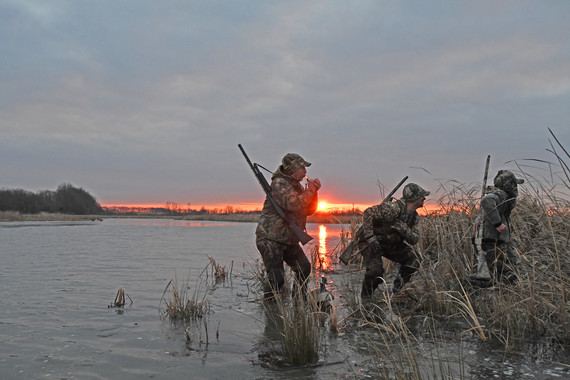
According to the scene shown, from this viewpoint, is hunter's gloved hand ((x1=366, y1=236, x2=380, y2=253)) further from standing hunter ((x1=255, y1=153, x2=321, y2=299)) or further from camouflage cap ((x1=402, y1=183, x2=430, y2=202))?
standing hunter ((x1=255, y1=153, x2=321, y2=299))

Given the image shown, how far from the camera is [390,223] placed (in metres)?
6.29

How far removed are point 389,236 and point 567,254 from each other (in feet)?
7.47

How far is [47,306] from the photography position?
6754 millimetres

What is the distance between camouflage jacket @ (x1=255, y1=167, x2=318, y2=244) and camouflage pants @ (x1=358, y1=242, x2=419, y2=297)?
44.4 inches

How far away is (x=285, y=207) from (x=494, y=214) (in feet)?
9.39

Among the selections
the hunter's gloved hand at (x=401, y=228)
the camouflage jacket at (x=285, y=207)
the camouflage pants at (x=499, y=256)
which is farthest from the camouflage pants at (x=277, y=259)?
the camouflage pants at (x=499, y=256)

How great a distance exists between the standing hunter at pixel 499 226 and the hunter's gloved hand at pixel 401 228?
106cm

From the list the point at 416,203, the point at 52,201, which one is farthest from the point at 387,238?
→ the point at 52,201

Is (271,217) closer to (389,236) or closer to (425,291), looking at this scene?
(389,236)

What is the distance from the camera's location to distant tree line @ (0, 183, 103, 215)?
3627 inches

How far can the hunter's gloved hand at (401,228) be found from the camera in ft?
20.3

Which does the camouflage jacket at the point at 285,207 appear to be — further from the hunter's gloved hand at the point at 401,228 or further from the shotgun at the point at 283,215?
the hunter's gloved hand at the point at 401,228

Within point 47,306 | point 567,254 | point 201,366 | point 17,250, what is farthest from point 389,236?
point 17,250

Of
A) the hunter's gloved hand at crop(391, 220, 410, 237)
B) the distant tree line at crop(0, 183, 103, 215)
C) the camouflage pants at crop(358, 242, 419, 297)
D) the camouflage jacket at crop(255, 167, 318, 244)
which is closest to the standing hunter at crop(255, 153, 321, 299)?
the camouflage jacket at crop(255, 167, 318, 244)
